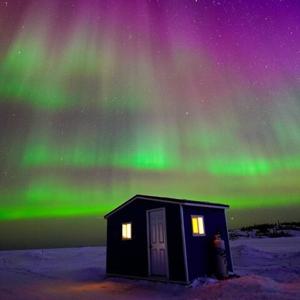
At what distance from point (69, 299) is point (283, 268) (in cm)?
1261

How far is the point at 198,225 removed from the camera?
48.5ft

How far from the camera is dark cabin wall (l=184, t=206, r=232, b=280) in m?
13.7

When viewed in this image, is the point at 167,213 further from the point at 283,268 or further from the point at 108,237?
the point at 283,268

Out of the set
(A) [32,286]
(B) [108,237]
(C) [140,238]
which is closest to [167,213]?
(C) [140,238]

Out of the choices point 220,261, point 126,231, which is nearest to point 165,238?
point 220,261

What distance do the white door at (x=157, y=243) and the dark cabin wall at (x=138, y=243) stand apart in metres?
0.28

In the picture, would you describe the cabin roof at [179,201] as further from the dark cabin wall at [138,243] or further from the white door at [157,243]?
the white door at [157,243]

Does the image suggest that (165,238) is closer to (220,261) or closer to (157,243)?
(157,243)

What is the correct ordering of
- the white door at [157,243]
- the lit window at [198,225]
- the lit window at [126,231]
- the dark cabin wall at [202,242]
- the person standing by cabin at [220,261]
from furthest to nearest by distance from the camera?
the lit window at [126,231], the lit window at [198,225], the white door at [157,243], the person standing by cabin at [220,261], the dark cabin wall at [202,242]

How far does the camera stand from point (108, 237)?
18.0 meters

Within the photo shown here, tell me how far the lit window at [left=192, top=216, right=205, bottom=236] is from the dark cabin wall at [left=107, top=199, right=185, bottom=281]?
1.04 metres

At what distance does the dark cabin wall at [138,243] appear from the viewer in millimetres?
13734

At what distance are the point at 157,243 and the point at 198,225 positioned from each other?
229 cm

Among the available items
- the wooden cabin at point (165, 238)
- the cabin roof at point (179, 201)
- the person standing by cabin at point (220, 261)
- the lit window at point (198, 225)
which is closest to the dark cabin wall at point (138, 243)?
the wooden cabin at point (165, 238)
